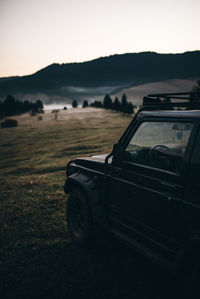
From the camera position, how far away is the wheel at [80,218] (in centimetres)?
405

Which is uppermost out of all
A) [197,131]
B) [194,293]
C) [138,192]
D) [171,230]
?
[197,131]

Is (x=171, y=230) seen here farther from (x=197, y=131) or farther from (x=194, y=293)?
(x=197, y=131)

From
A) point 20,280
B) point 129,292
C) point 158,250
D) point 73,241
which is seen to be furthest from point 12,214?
point 158,250

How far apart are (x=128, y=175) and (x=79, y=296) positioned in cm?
173

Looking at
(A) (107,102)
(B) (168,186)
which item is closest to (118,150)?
(B) (168,186)

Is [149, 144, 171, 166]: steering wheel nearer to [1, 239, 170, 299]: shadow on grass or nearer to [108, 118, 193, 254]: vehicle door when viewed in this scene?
[108, 118, 193, 254]: vehicle door

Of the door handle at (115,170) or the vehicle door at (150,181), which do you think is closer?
the vehicle door at (150,181)

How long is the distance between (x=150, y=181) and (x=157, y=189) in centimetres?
14

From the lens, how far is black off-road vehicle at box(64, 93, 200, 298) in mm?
2420

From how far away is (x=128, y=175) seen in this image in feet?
10.6

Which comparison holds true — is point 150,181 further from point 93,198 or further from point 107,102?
point 107,102

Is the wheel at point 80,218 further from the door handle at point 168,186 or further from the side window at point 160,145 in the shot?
the door handle at point 168,186

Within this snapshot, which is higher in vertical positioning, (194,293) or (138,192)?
(138,192)

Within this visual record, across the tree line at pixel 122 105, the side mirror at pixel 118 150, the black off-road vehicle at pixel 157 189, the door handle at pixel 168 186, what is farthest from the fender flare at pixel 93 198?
the tree line at pixel 122 105
